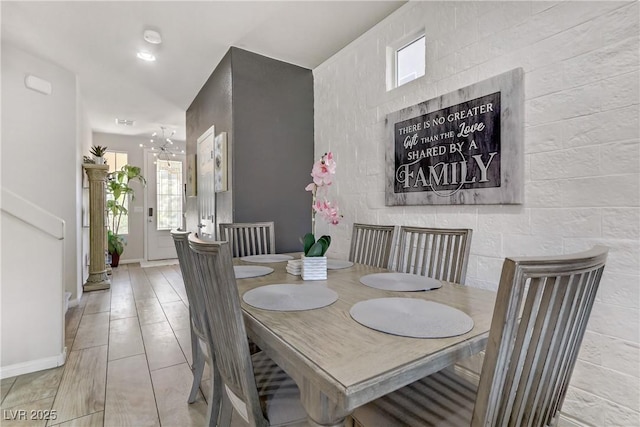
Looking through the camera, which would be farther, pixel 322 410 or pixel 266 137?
pixel 266 137

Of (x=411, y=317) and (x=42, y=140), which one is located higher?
(x=42, y=140)

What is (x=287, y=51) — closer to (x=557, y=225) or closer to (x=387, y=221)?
(x=387, y=221)

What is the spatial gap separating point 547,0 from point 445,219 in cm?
125

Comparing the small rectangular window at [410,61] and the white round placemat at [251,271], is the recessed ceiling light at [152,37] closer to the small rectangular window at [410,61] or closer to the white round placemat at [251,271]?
the small rectangular window at [410,61]

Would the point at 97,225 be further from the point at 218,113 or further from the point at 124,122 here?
the point at 218,113

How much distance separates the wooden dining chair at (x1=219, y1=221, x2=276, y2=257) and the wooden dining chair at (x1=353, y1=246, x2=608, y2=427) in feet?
6.39

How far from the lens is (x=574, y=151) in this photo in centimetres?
143

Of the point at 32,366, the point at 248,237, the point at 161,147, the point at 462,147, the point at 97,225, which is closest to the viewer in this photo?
Result: the point at 462,147

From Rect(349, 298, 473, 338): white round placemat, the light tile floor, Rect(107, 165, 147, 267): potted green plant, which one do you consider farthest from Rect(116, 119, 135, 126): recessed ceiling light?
Rect(349, 298, 473, 338): white round placemat

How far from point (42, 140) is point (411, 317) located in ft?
13.8

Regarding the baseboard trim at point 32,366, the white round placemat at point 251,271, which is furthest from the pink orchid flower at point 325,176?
the baseboard trim at point 32,366

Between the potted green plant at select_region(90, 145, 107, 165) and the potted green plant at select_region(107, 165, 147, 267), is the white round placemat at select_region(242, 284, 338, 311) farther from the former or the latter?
the potted green plant at select_region(107, 165, 147, 267)

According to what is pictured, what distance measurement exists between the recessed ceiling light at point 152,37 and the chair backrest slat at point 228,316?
2474 mm

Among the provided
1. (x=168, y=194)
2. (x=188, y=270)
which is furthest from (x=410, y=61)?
(x=168, y=194)
